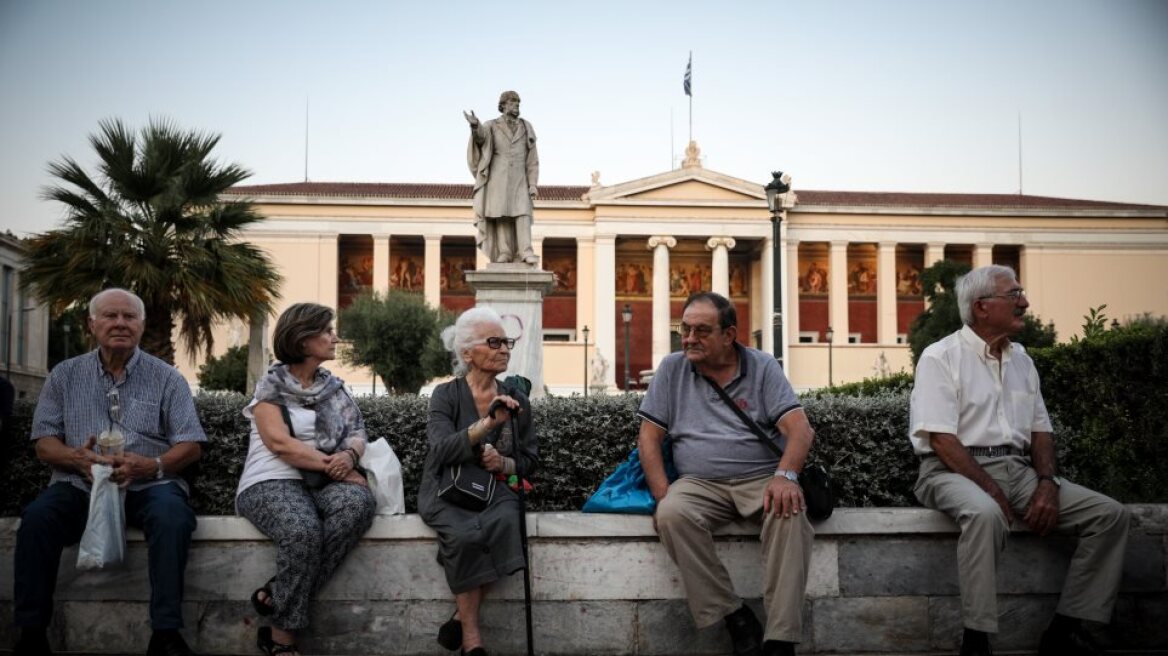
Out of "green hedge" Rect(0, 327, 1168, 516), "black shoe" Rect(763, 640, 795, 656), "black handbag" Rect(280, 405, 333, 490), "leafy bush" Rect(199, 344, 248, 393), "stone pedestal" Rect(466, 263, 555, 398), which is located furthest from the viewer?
"leafy bush" Rect(199, 344, 248, 393)

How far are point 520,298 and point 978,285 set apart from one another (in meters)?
7.04

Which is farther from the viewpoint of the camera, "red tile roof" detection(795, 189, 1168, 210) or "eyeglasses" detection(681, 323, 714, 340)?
"red tile roof" detection(795, 189, 1168, 210)

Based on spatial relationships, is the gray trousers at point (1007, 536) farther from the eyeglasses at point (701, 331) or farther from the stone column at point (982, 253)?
the stone column at point (982, 253)

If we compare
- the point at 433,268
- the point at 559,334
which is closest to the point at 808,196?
the point at 559,334

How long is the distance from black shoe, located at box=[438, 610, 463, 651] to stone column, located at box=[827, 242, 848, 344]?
43449 mm

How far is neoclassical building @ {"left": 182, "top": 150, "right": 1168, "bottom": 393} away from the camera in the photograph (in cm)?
4378

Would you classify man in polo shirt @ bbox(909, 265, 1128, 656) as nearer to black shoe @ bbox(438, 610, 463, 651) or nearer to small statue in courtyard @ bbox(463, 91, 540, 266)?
black shoe @ bbox(438, 610, 463, 651)

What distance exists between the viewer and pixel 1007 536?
418 centimetres

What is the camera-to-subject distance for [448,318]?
1300 inches

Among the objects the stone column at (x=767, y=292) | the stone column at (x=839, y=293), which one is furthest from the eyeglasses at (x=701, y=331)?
the stone column at (x=839, y=293)

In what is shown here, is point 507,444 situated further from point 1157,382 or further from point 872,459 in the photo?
point 1157,382

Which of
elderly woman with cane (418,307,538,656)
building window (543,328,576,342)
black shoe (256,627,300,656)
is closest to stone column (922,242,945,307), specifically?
building window (543,328,576,342)

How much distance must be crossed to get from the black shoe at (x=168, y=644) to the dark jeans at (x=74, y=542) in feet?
0.10

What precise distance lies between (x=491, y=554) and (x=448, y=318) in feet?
96.6
